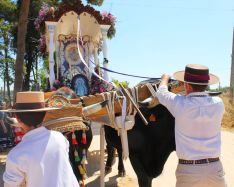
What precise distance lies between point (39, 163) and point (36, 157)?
40 millimetres

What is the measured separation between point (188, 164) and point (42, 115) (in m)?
1.50

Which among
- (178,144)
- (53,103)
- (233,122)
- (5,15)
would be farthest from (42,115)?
(5,15)

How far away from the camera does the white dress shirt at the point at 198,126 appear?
3.43 m

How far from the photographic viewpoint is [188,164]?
3.46 metres

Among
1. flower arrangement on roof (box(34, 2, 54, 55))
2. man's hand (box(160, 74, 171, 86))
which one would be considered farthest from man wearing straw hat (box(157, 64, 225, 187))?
flower arrangement on roof (box(34, 2, 54, 55))

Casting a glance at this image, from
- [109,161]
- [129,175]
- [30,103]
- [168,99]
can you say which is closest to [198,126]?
[168,99]

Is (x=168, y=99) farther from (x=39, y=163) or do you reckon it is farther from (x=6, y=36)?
(x=6, y=36)

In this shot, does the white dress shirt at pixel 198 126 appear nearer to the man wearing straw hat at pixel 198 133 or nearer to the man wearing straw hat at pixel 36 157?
the man wearing straw hat at pixel 198 133

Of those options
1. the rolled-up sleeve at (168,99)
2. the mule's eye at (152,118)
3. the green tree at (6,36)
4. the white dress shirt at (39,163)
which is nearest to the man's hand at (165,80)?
the rolled-up sleeve at (168,99)

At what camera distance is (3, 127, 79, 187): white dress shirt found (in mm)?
2342

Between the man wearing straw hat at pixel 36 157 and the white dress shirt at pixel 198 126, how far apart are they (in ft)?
4.20

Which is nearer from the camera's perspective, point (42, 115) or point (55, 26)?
point (42, 115)

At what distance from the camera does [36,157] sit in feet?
7.75

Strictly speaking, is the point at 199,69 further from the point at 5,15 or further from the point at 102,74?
the point at 5,15
